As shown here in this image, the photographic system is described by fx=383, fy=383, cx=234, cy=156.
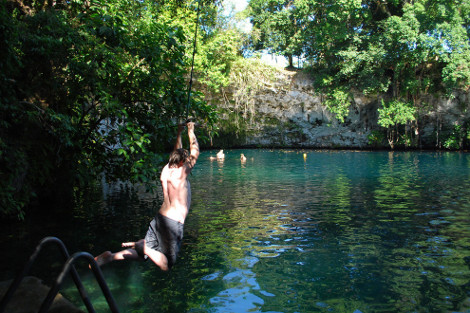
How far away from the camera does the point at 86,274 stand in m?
6.54

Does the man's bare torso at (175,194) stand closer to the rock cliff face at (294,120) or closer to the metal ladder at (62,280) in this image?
the metal ladder at (62,280)

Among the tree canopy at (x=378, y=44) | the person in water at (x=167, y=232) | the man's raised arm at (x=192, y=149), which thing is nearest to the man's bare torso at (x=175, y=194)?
the person in water at (x=167, y=232)

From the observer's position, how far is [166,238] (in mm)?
5242

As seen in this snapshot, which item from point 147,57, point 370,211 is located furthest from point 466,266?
point 147,57

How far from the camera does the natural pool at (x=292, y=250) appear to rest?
18.0 feet

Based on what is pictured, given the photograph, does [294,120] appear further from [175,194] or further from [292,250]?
[175,194]

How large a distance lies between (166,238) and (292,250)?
3233 mm

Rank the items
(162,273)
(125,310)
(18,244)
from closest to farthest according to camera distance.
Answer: (125,310) → (162,273) → (18,244)

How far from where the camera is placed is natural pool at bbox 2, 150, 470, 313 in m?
5.48

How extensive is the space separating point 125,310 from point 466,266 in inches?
221

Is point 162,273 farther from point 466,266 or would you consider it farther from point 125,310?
point 466,266

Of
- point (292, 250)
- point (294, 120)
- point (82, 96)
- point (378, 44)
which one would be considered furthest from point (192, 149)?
point (294, 120)

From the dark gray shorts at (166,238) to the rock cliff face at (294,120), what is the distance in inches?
1406

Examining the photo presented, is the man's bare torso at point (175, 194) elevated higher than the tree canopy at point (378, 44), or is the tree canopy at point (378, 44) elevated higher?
the tree canopy at point (378, 44)
